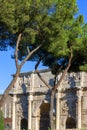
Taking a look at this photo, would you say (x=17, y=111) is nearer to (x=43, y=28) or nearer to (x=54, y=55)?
(x=54, y=55)

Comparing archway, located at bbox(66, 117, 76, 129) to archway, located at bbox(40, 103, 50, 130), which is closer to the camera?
archway, located at bbox(66, 117, 76, 129)

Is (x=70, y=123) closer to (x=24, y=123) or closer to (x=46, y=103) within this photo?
(x=46, y=103)

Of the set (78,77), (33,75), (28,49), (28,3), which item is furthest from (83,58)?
(33,75)

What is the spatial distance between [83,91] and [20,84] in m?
6.91

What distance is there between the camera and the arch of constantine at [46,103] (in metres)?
28.1

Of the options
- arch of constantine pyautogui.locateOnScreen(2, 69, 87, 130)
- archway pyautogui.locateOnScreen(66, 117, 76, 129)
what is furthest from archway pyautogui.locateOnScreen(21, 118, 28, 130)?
archway pyautogui.locateOnScreen(66, 117, 76, 129)

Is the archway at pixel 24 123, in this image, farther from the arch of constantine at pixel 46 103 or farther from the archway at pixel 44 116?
the archway at pixel 44 116

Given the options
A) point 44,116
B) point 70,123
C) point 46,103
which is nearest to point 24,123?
point 44,116

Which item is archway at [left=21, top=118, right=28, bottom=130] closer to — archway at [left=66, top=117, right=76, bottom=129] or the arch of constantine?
the arch of constantine

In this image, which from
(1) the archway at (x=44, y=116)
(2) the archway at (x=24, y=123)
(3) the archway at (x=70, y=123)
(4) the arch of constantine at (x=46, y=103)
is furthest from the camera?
(2) the archway at (x=24, y=123)

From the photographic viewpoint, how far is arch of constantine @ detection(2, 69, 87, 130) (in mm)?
28141

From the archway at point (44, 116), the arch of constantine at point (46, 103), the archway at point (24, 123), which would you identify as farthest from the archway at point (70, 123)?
the archway at point (24, 123)

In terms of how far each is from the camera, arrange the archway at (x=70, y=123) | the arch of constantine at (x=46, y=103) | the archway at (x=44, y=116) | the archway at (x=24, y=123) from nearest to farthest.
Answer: the arch of constantine at (x=46, y=103)
the archway at (x=70, y=123)
the archway at (x=44, y=116)
the archway at (x=24, y=123)

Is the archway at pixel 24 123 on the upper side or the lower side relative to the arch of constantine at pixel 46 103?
lower
